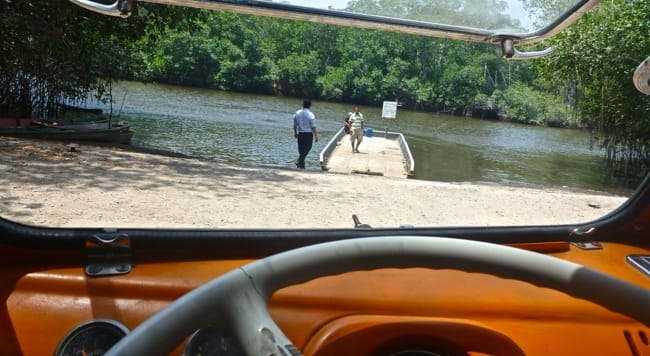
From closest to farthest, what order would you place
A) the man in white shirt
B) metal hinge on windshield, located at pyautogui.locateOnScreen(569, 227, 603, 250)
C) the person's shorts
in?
metal hinge on windshield, located at pyautogui.locateOnScreen(569, 227, 603, 250)
the man in white shirt
the person's shorts

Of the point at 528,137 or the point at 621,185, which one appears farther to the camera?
the point at 528,137

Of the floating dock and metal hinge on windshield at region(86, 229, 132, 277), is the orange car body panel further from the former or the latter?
the floating dock

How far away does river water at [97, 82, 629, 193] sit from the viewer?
1608 centimetres

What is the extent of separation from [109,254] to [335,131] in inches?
958

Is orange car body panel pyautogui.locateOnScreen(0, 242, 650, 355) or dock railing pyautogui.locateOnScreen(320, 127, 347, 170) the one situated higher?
Result: orange car body panel pyautogui.locateOnScreen(0, 242, 650, 355)

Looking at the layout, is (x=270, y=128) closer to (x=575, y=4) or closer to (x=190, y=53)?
(x=190, y=53)

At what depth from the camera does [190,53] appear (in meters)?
8.96

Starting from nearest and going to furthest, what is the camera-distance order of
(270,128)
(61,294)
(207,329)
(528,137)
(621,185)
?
1. (207,329)
2. (61,294)
3. (621,185)
4. (270,128)
5. (528,137)

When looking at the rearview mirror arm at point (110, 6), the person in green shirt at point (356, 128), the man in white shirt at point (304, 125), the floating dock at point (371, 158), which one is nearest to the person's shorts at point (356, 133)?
the person in green shirt at point (356, 128)

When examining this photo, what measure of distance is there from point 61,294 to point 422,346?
3.01 feet

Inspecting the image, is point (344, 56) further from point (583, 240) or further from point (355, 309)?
point (355, 309)

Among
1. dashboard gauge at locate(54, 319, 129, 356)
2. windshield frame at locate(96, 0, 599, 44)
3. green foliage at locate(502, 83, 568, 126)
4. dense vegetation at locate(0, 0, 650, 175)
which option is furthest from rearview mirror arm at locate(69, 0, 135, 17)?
green foliage at locate(502, 83, 568, 126)

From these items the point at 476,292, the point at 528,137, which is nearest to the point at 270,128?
the point at 528,137

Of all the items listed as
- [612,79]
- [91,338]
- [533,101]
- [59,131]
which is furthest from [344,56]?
[59,131]
